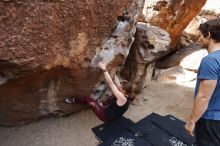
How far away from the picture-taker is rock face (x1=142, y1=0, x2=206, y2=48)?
663 centimetres

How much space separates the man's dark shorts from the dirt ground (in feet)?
5.20

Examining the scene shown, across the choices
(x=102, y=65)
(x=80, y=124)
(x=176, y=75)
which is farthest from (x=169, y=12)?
(x=80, y=124)

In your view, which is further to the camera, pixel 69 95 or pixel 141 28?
pixel 141 28

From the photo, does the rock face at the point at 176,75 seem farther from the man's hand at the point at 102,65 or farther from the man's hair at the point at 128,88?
the man's hand at the point at 102,65

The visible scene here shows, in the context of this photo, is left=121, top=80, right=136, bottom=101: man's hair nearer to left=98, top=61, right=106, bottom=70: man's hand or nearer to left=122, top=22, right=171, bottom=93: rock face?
left=122, top=22, right=171, bottom=93: rock face

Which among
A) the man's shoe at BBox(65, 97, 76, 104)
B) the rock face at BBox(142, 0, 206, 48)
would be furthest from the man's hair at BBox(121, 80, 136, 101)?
the rock face at BBox(142, 0, 206, 48)

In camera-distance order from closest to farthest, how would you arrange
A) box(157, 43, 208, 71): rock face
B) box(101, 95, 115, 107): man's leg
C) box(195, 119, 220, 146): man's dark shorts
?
box(195, 119, 220, 146): man's dark shorts
box(101, 95, 115, 107): man's leg
box(157, 43, 208, 71): rock face

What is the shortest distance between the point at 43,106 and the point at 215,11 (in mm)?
5569

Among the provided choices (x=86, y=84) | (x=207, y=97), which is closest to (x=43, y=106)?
(x=86, y=84)

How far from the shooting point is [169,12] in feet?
22.2

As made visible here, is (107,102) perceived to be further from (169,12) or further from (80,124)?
(169,12)

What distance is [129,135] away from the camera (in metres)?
4.19

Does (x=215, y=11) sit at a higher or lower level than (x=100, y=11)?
lower

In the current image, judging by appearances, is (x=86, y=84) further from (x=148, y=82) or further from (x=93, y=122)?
(x=148, y=82)
